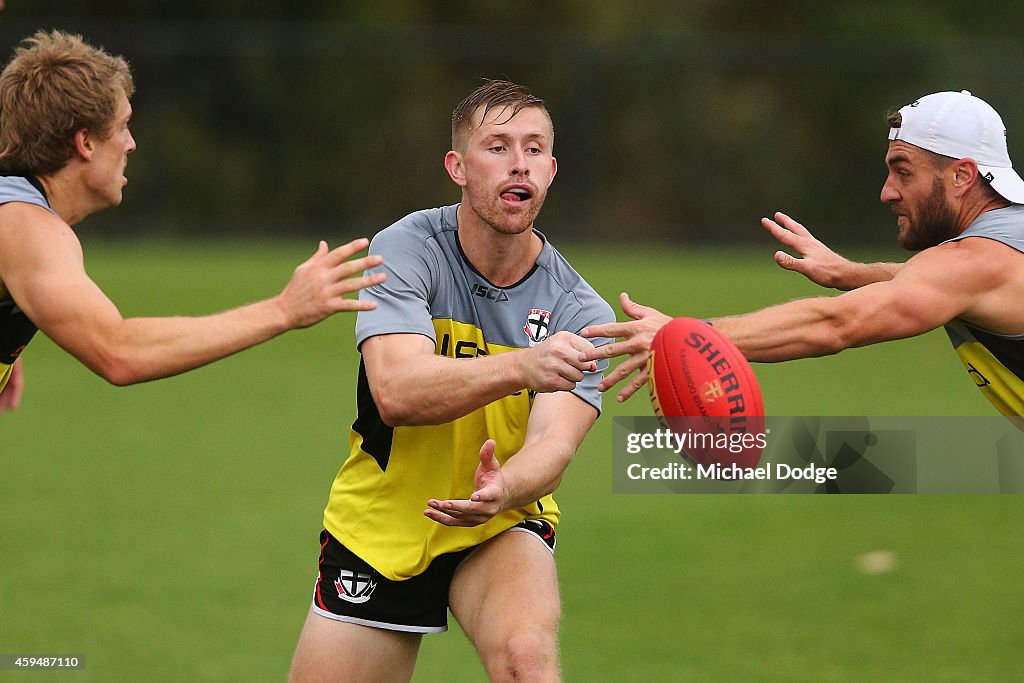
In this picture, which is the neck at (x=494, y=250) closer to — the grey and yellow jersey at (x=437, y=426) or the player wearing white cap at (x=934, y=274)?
the grey and yellow jersey at (x=437, y=426)

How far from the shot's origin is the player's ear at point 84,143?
5.28 meters

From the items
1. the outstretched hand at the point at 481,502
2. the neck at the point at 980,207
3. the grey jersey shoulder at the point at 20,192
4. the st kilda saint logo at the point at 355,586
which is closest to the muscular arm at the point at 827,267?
the neck at the point at 980,207

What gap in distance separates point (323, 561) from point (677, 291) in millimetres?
14958

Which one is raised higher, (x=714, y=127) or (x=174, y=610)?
(x=714, y=127)

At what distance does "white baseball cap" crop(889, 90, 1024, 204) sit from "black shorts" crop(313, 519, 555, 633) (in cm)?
249

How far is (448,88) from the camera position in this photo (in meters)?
26.0

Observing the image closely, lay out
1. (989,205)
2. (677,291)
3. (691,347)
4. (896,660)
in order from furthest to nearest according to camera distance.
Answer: (677,291) < (896,660) < (989,205) < (691,347)

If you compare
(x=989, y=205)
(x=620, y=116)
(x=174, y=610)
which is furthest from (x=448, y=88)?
(x=989, y=205)

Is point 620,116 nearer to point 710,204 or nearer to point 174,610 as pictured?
point 710,204

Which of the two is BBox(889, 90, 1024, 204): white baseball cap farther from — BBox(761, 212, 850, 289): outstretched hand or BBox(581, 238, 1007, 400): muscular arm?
BBox(761, 212, 850, 289): outstretched hand

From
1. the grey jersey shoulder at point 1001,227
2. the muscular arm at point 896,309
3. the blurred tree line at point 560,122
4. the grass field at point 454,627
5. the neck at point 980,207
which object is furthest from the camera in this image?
the blurred tree line at point 560,122

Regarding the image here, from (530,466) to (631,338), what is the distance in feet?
2.38

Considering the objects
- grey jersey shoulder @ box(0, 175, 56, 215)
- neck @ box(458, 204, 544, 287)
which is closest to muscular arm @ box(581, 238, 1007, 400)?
neck @ box(458, 204, 544, 287)

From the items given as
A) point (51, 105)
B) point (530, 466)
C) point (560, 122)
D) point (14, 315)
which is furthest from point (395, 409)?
point (560, 122)
